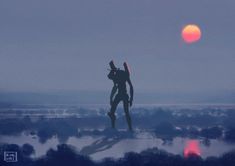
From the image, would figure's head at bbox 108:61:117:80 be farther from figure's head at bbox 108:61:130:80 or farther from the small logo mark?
the small logo mark

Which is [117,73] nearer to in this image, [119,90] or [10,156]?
[119,90]

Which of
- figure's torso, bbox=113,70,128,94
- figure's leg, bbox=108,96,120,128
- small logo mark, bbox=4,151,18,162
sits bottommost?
small logo mark, bbox=4,151,18,162

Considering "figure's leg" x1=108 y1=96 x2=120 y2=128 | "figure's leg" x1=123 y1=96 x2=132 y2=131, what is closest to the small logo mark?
"figure's leg" x1=108 y1=96 x2=120 y2=128

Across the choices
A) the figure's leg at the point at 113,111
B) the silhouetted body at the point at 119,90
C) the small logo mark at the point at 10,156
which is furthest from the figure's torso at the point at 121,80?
the small logo mark at the point at 10,156

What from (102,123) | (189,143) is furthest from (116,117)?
(189,143)

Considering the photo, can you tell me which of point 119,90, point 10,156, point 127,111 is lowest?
point 10,156

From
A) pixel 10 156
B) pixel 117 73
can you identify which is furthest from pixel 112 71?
pixel 10 156

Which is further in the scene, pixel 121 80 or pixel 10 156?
pixel 121 80
